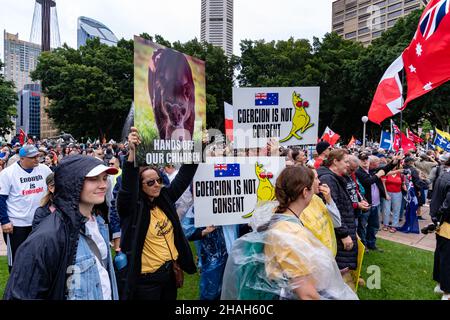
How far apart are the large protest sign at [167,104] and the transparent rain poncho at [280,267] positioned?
1261mm

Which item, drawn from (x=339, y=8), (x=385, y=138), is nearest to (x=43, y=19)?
(x=339, y=8)

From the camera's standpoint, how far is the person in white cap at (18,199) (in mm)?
4871

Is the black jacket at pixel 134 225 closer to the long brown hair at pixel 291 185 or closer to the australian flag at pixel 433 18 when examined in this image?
the long brown hair at pixel 291 185

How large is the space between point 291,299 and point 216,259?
2.49 meters

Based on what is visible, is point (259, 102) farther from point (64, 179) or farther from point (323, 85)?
point (323, 85)

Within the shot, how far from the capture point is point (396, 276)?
6.02 meters

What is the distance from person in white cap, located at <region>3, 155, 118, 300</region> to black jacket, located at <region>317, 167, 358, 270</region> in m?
2.56

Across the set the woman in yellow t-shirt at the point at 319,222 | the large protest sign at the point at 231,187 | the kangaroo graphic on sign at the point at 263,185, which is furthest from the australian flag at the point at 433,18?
the woman in yellow t-shirt at the point at 319,222

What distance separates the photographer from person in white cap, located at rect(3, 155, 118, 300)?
68.8 inches

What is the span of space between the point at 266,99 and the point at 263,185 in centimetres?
104

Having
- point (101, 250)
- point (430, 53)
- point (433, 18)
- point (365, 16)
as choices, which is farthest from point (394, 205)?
point (365, 16)

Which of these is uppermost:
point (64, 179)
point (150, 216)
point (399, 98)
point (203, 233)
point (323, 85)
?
point (323, 85)

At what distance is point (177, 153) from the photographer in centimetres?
326

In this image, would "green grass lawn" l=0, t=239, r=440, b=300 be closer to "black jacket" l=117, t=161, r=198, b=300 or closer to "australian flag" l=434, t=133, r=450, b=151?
"black jacket" l=117, t=161, r=198, b=300
